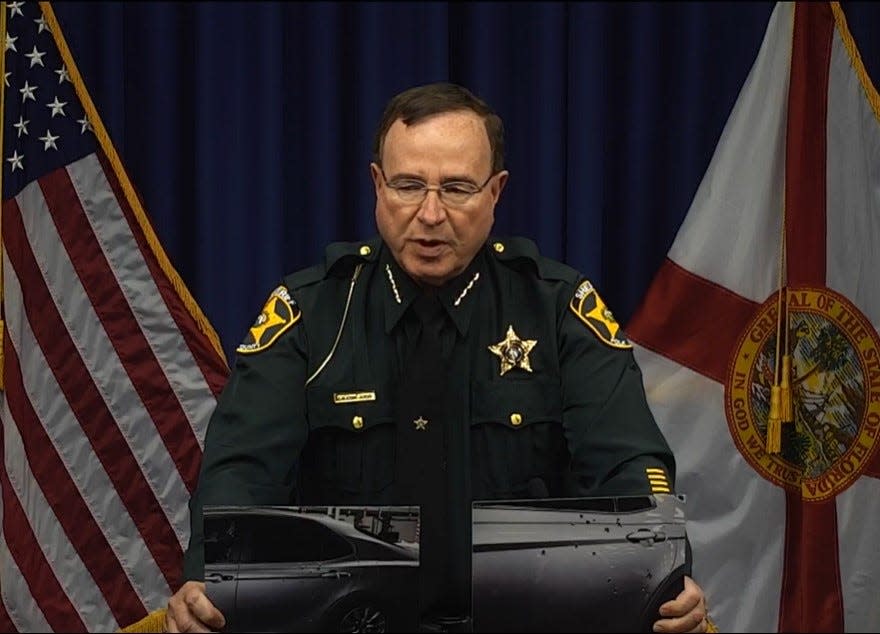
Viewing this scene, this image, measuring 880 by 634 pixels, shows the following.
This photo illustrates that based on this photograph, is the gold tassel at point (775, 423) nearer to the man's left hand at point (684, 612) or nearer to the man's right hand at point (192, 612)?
the man's left hand at point (684, 612)

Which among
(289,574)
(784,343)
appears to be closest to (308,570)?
(289,574)

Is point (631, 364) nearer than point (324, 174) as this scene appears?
Yes

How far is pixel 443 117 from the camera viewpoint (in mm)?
1901

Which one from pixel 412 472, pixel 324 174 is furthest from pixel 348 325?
pixel 324 174

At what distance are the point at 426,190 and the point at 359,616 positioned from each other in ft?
2.32

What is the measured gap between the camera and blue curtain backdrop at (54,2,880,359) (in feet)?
10.6

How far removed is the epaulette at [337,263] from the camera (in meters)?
2.08

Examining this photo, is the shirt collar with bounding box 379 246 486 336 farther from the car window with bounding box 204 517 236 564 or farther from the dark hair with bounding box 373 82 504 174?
the car window with bounding box 204 517 236 564

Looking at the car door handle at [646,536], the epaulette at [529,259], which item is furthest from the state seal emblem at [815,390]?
the car door handle at [646,536]

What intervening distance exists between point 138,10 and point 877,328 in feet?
6.63

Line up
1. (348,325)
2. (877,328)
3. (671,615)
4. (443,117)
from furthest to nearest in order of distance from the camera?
(877,328) < (348,325) < (443,117) < (671,615)

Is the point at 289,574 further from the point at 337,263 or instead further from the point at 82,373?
the point at 82,373

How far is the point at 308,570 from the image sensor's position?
1431mm

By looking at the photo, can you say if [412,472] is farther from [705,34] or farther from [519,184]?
[705,34]
